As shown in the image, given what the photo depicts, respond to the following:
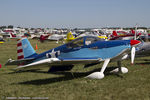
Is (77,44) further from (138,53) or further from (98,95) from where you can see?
(138,53)

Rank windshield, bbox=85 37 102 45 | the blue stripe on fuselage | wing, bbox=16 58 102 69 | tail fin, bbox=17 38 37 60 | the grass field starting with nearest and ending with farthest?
the grass field < wing, bbox=16 58 102 69 < the blue stripe on fuselage < windshield, bbox=85 37 102 45 < tail fin, bbox=17 38 37 60

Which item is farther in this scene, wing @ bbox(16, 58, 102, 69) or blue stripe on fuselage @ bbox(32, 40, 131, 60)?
blue stripe on fuselage @ bbox(32, 40, 131, 60)

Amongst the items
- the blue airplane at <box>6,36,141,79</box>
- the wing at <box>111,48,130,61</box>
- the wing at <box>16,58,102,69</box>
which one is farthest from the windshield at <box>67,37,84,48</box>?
the wing at <box>111,48,130,61</box>

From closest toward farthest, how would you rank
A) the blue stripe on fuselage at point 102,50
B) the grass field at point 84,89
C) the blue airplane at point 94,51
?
the grass field at point 84,89
the blue airplane at point 94,51
the blue stripe on fuselage at point 102,50

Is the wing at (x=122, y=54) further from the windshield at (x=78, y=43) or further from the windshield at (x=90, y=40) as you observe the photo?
the windshield at (x=78, y=43)

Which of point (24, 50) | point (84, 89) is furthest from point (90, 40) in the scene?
point (24, 50)

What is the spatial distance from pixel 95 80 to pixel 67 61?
4.59 ft

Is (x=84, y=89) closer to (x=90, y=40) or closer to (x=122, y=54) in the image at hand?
(x=122, y=54)

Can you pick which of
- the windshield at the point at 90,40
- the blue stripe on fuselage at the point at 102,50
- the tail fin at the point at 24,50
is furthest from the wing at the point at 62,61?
the tail fin at the point at 24,50

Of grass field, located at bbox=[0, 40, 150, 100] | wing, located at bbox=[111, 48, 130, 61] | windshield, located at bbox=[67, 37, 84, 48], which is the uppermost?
windshield, located at bbox=[67, 37, 84, 48]

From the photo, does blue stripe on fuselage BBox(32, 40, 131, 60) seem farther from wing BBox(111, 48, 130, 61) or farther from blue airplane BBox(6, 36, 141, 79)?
wing BBox(111, 48, 130, 61)

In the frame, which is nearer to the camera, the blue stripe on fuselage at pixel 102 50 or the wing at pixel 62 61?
the wing at pixel 62 61

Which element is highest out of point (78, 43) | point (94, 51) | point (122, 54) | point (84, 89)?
point (78, 43)

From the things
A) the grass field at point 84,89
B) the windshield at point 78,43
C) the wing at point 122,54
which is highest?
the windshield at point 78,43
